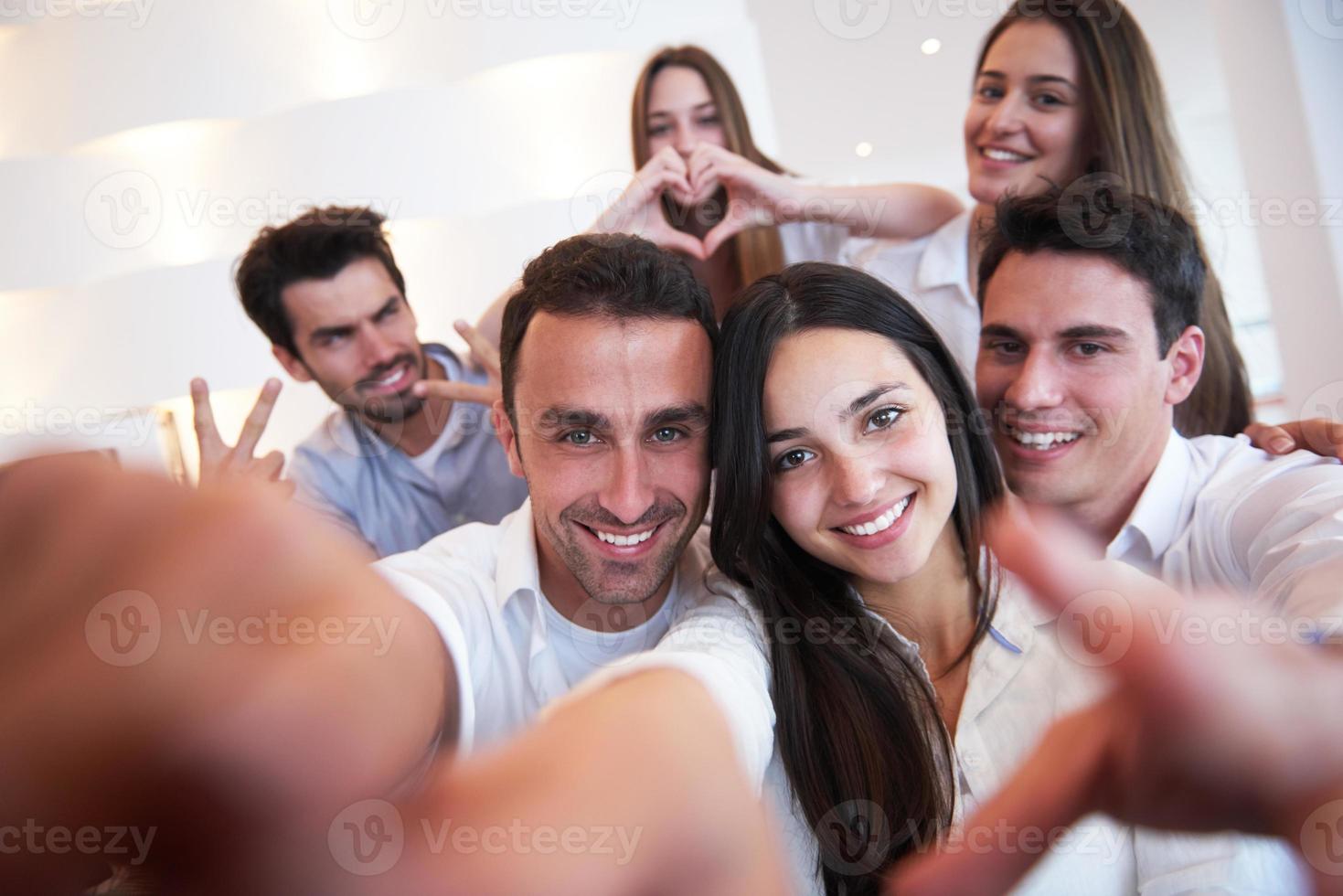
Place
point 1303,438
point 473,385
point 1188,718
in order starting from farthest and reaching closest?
point 473,385 → point 1303,438 → point 1188,718

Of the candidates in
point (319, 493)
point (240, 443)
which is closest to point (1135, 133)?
point (319, 493)

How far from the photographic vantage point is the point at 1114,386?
151 cm

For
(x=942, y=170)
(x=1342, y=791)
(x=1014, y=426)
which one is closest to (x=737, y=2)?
(x=942, y=170)

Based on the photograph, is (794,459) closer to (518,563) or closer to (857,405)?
(857,405)

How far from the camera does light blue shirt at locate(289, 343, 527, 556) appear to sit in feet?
7.07

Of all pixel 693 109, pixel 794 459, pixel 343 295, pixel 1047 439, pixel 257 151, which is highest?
pixel 257 151

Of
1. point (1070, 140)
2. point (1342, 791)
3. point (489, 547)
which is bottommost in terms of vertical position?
point (1342, 791)

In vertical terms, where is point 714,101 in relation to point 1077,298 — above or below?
above

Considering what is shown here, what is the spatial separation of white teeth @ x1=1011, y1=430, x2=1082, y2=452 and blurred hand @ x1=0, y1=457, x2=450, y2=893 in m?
1.38

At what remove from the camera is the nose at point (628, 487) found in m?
1.28

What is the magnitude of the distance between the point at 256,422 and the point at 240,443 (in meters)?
0.06

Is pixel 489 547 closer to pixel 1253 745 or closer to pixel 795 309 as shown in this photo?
pixel 795 309

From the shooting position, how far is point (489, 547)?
4.87 feet

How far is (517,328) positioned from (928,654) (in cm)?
78
